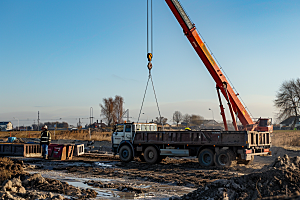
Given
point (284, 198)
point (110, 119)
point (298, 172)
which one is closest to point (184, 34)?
point (298, 172)

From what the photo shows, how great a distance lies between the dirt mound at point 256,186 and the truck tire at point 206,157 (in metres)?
6.75

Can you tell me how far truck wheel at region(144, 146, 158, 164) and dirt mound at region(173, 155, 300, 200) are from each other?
28.4ft

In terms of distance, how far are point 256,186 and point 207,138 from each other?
24.6ft

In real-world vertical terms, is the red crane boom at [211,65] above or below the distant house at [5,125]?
above

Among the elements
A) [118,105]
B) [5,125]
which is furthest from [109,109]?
[5,125]

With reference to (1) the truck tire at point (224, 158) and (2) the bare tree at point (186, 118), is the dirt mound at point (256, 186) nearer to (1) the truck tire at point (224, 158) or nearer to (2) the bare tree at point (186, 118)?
(1) the truck tire at point (224, 158)

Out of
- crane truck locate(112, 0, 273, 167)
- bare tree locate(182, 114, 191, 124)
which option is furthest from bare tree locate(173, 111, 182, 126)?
crane truck locate(112, 0, 273, 167)

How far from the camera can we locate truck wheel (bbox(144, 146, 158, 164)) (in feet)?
54.4

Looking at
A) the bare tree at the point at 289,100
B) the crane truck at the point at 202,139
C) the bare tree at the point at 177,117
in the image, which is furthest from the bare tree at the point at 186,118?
the crane truck at the point at 202,139

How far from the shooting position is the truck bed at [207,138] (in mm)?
14422

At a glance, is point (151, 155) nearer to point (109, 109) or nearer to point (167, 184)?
point (167, 184)

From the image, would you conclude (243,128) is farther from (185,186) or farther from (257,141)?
(185,186)

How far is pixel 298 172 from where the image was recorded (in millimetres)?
8102

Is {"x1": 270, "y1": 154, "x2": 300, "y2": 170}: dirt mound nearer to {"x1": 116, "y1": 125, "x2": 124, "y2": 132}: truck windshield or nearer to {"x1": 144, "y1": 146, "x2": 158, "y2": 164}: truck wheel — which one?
{"x1": 144, "y1": 146, "x2": 158, "y2": 164}: truck wheel
